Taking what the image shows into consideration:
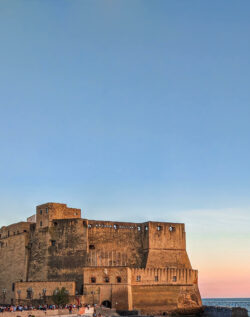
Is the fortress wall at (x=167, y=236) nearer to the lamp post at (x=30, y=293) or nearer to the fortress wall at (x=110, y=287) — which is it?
the fortress wall at (x=110, y=287)

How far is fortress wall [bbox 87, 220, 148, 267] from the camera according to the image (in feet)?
169

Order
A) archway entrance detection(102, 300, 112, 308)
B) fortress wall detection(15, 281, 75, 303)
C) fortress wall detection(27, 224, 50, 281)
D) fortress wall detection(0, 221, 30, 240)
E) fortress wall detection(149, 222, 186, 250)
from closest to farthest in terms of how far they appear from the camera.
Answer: archway entrance detection(102, 300, 112, 308) < fortress wall detection(15, 281, 75, 303) < fortress wall detection(27, 224, 50, 281) < fortress wall detection(149, 222, 186, 250) < fortress wall detection(0, 221, 30, 240)

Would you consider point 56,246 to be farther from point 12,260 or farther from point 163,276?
point 163,276

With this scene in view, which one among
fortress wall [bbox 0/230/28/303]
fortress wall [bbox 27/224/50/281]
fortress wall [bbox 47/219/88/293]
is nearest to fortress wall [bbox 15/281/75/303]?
fortress wall [bbox 47/219/88/293]

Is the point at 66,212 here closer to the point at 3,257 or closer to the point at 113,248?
the point at 113,248

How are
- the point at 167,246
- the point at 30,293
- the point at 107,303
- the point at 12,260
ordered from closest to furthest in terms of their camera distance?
the point at 107,303 → the point at 30,293 → the point at 167,246 → the point at 12,260

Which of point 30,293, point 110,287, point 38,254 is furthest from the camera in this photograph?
point 38,254

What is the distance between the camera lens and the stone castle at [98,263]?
4503 cm

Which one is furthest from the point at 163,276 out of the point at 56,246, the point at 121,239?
the point at 56,246

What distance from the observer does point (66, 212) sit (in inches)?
2071

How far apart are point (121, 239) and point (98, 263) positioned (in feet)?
13.5

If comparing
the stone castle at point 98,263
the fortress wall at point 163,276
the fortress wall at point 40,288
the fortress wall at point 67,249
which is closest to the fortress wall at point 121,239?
the stone castle at point 98,263

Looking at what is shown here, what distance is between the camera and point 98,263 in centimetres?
4997

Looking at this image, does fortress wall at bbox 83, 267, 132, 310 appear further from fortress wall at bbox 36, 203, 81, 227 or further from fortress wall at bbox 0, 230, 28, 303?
fortress wall at bbox 0, 230, 28, 303
